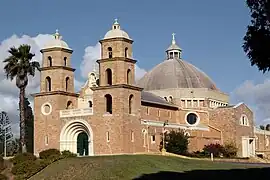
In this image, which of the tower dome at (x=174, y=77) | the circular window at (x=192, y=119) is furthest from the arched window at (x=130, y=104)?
the tower dome at (x=174, y=77)

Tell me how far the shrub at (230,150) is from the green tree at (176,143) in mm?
6408

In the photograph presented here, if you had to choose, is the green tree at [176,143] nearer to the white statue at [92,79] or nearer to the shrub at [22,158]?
the white statue at [92,79]

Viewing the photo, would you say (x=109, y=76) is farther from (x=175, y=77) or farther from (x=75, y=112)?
(x=175, y=77)

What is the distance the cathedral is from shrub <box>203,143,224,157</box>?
5.27ft

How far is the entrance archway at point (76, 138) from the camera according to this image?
233ft

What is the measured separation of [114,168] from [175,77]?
43590mm

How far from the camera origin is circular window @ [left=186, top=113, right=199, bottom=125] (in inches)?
3223

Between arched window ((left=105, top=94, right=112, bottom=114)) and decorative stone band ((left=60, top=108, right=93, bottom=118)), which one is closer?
arched window ((left=105, top=94, right=112, bottom=114))

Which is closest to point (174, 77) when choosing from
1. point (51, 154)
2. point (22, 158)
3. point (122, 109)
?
point (122, 109)

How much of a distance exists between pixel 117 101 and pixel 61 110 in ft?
28.4

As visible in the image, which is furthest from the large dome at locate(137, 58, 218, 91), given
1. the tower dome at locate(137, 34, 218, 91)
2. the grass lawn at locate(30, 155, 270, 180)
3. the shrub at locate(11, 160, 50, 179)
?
the grass lawn at locate(30, 155, 270, 180)

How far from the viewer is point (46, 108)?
73562 mm

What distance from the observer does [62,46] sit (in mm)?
73812

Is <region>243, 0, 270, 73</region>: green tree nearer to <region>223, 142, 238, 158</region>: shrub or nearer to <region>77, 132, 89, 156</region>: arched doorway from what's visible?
<region>77, 132, 89, 156</region>: arched doorway
